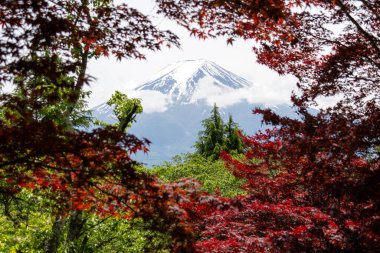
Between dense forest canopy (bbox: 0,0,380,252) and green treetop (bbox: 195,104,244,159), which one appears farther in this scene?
green treetop (bbox: 195,104,244,159)

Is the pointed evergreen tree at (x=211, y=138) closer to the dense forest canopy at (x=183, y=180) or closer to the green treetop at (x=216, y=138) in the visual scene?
the green treetop at (x=216, y=138)

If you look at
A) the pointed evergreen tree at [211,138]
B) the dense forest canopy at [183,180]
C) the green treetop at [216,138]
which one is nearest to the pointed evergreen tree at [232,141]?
the green treetop at [216,138]

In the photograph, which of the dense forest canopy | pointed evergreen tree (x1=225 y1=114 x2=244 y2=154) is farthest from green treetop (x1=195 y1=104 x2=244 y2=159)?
the dense forest canopy

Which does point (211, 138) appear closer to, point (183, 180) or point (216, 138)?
point (216, 138)

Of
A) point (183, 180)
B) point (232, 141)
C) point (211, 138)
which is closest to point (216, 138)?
point (211, 138)

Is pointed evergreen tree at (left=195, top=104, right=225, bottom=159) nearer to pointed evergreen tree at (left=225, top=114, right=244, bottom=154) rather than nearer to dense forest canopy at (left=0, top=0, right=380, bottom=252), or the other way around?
pointed evergreen tree at (left=225, top=114, right=244, bottom=154)

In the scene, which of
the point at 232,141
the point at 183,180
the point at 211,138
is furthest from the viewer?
the point at 232,141

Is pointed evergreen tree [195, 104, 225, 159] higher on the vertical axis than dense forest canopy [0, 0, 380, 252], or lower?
higher

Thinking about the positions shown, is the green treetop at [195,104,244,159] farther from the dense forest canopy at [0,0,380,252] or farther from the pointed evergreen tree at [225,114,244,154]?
the dense forest canopy at [0,0,380,252]

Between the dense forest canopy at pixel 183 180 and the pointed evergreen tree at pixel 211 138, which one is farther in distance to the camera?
the pointed evergreen tree at pixel 211 138

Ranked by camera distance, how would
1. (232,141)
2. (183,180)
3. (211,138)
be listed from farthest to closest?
1. (232,141)
2. (211,138)
3. (183,180)

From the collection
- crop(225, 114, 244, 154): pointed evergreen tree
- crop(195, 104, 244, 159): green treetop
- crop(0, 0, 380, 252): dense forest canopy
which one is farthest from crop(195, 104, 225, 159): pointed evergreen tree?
crop(0, 0, 380, 252): dense forest canopy

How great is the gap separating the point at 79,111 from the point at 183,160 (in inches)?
367

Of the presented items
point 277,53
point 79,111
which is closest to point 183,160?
point 79,111
